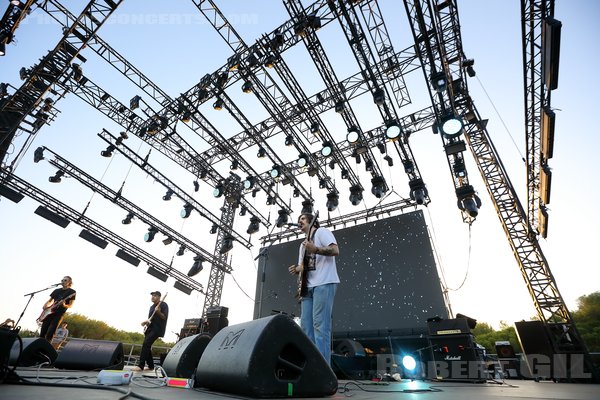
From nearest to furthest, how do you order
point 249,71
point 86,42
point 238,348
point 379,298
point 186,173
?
point 238,348, point 86,42, point 249,71, point 379,298, point 186,173

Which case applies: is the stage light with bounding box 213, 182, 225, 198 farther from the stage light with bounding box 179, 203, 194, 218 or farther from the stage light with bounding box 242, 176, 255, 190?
the stage light with bounding box 179, 203, 194, 218

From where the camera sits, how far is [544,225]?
7258 millimetres

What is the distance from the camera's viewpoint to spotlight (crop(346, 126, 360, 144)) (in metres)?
6.71

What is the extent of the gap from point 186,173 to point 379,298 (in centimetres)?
717

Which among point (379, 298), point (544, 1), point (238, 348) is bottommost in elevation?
point (238, 348)

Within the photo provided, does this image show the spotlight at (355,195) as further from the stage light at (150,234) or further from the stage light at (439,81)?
the stage light at (150,234)

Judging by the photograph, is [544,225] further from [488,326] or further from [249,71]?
[488,326]

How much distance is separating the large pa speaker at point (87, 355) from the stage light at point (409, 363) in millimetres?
4190

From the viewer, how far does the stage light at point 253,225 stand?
993 centimetres

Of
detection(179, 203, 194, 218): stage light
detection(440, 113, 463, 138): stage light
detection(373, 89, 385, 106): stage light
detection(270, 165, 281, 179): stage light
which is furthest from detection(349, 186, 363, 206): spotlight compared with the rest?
detection(179, 203, 194, 218): stage light

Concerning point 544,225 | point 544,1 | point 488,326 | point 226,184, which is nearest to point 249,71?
point 226,184

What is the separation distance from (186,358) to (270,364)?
63.3 inches

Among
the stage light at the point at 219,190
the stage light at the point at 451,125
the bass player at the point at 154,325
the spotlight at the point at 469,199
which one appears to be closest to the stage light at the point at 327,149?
the stage light at the point at 451,125

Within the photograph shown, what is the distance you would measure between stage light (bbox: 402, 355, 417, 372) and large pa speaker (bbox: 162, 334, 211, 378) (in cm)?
349
